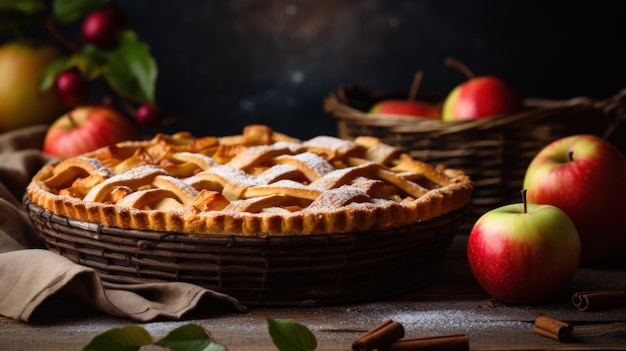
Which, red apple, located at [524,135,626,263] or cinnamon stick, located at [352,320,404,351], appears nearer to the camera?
cinnamon stick, located at [352,320,404,351]

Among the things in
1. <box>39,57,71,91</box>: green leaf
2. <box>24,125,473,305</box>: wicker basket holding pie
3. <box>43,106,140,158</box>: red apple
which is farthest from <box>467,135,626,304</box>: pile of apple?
<box>39,57,71,91</box>: green leaf

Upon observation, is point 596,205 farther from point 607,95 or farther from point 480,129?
point 607,95

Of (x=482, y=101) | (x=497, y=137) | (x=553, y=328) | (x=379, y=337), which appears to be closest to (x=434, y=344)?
(x=379, y=337)

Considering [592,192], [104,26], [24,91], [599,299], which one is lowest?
[599,299]

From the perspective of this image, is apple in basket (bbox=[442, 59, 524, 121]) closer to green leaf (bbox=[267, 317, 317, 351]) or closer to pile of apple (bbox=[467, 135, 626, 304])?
pile of apple (bbox=[467, 135, 626, 304])

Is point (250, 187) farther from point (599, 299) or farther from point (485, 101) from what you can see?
point (485, 101)

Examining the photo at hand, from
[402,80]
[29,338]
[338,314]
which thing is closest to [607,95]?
[402,80]
